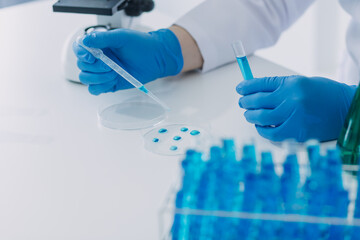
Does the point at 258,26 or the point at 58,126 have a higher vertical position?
the point at 258,26

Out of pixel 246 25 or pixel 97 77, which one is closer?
pixel 97 77

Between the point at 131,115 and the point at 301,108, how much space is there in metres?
0.49

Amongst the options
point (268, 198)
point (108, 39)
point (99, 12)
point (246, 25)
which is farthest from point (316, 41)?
point (268, 198)

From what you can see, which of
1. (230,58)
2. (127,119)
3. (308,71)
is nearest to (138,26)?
(230,58)

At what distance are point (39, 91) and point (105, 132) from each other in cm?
37

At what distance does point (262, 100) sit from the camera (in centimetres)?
112

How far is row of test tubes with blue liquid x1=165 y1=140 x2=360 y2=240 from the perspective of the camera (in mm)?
661

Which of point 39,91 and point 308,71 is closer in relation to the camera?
point 39,91

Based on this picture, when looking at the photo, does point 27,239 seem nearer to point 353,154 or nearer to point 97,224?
point 97,224

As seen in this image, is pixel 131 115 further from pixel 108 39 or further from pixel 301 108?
pixel 301 108

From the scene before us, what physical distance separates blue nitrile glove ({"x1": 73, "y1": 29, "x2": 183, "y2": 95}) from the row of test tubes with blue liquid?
2.35 feet

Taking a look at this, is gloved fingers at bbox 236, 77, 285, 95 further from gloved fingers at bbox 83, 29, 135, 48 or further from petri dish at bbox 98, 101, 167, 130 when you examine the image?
gloved fingers at bbox 83, 29, 135, 48

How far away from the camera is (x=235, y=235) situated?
2.25 ft

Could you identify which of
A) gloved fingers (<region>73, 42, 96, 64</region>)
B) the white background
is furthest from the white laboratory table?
the white background
